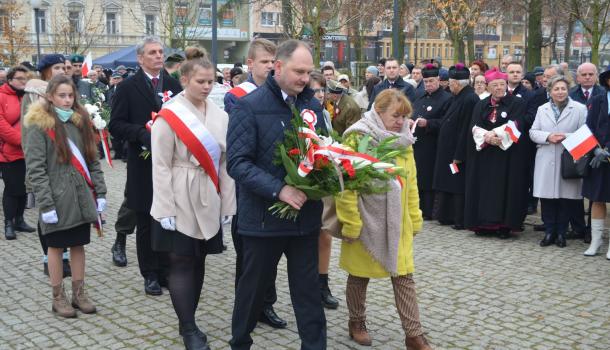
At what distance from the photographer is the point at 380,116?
5176mm

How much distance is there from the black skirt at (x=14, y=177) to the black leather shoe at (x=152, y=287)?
3.42m

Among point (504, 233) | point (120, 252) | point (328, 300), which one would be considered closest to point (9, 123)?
point (120, 252)

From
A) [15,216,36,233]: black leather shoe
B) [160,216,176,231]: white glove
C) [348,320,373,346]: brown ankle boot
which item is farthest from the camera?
[15,216,36,233]: black leather shoe

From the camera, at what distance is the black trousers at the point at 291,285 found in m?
4.47

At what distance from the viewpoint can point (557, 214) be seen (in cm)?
879

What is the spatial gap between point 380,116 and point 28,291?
3815 mm

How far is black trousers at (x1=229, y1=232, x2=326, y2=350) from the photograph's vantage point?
14.7ft

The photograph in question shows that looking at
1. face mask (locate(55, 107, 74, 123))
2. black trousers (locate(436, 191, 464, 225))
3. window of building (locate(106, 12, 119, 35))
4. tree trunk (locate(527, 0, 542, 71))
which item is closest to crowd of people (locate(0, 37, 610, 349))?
face mask (locate(55, 107, 74, 123))

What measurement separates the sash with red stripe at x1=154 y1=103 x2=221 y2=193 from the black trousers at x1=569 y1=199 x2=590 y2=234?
551 cm

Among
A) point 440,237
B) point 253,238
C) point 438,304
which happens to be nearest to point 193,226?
point 253,238

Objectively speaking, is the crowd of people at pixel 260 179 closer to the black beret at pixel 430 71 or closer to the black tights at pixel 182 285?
the black tights at pixel 182 285

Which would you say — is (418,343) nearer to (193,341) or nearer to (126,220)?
(193,341)

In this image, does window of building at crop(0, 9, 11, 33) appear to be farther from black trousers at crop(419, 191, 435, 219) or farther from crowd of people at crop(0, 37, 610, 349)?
black trousers at crop(419, 191, 435, 219)

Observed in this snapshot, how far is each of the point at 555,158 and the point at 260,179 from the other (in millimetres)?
5579
